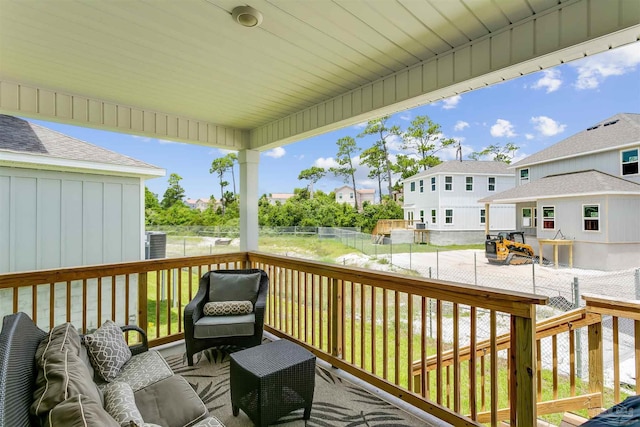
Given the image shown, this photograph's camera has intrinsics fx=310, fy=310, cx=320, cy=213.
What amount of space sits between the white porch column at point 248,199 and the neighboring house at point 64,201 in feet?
5.37

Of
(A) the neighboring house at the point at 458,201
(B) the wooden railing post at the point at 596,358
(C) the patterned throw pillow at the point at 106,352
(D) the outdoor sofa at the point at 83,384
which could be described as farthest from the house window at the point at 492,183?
(C) the patterned throw pillow at the point at 106,352

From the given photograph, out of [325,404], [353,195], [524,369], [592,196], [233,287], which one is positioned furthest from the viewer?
[353,195]

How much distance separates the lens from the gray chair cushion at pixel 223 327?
301cm

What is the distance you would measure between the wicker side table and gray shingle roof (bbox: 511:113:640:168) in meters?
2.54

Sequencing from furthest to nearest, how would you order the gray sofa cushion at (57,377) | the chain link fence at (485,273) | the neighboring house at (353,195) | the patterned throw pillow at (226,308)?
the neighboring house at (353,195) → the patterned throw pillow at (226,308) → the chain link fence at (485,273) → the gray sofa cushion at (57,377)

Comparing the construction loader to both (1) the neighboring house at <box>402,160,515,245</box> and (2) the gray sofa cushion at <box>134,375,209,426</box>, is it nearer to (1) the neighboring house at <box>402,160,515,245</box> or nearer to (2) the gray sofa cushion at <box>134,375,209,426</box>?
(1) the neighboring house at <box>402,160,515,245</box>

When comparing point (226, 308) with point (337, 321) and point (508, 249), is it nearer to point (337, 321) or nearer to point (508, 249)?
point (337, 321)

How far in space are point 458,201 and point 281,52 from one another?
89.5 inches

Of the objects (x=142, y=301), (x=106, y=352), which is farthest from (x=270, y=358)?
(x=142, y=301)

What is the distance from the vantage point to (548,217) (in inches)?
98.5

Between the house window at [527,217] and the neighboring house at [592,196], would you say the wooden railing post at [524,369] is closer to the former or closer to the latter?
the neighboring house at [592,196]

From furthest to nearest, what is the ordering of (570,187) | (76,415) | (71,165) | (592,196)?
1. (71,165)
2. (570,187)
3. (592,196)
4. (76,415)

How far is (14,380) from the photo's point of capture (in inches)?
43.8

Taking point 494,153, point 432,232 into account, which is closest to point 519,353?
point 432,232
